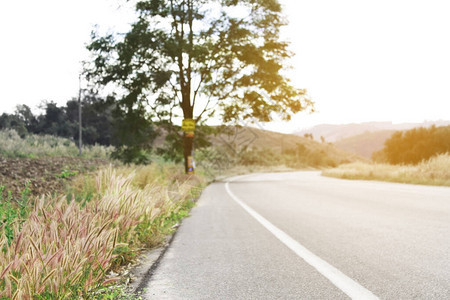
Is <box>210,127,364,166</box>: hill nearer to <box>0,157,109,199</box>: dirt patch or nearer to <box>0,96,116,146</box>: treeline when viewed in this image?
<box>0,96,116,146</box>: treeline

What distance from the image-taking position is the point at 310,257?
460cm

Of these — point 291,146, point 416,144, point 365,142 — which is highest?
point 365,142

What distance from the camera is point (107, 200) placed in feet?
16.9

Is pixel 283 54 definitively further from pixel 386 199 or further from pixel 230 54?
pixel 386 199

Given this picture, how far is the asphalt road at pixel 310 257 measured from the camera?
3.39 metres

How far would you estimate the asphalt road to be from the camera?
3.39 metres

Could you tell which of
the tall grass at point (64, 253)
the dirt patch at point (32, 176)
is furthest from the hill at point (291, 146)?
the tall grass at point (64, 253)

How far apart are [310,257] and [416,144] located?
146ft

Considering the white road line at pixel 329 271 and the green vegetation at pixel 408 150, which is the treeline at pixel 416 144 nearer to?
the green vegetation at pixel 408 150

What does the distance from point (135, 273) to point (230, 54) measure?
23.6 meters

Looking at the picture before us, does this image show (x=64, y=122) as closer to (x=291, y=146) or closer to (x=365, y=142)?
(x=291, y=146)

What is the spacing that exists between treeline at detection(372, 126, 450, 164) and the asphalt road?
38.3 m

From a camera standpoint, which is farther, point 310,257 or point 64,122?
point 64,122

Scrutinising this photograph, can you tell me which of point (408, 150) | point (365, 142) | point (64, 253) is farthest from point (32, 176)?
point (365, 142)
